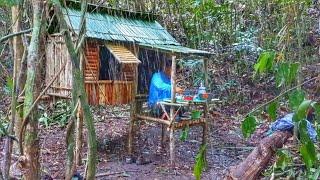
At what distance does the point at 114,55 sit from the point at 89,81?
62 cm

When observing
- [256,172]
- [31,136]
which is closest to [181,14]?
[256,172]

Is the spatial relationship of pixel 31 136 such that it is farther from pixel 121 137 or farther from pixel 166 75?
pixel 121 137

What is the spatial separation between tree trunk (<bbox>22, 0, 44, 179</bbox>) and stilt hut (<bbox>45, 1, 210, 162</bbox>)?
3.84 meters

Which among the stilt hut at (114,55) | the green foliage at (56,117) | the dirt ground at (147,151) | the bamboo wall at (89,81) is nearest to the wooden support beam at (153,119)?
the stilt hut at (114,55)

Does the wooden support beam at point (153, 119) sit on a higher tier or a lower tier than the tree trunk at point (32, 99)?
lower

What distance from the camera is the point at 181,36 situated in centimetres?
1377

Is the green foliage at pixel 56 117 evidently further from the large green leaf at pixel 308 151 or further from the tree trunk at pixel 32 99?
the large green leaf at pixel 308 151

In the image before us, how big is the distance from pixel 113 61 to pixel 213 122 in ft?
13.0

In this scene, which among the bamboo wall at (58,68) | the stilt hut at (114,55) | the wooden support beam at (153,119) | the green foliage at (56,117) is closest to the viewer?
the bamboo wall at (58,68)

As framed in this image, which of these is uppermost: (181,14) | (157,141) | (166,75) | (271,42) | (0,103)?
(181,14)

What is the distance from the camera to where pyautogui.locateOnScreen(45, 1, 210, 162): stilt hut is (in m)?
7.18

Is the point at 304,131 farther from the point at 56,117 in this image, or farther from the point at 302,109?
the point at 56,117

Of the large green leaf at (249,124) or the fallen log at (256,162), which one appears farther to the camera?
the fallen log at (256,162)

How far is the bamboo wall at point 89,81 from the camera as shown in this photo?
7102mm
